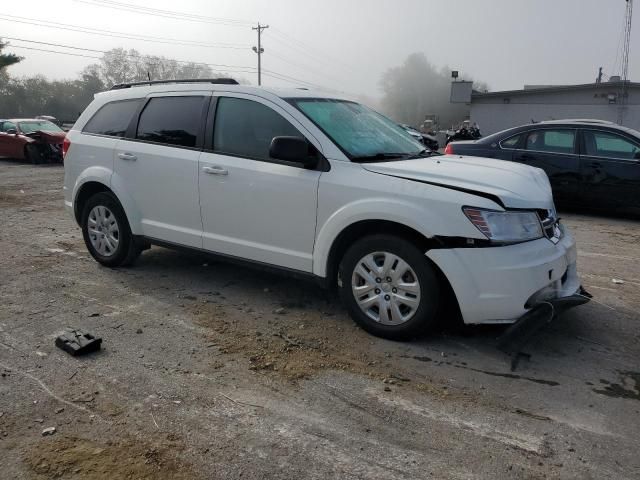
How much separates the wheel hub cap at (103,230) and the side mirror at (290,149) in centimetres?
230

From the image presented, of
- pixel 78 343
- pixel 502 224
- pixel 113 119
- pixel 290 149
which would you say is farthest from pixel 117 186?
pixel 502 224

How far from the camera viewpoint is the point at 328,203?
411cm

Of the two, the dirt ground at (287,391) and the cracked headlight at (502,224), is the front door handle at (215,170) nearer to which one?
the dirt ground at (287,391)

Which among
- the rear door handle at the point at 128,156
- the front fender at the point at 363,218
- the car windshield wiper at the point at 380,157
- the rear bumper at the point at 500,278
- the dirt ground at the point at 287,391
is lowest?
the dirt ground at the point at 287,391

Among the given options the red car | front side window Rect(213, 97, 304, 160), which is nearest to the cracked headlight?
front side window Rect(213, 97, 304, 160)

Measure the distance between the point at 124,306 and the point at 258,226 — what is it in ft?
4.45

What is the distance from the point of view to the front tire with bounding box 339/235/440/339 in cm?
378

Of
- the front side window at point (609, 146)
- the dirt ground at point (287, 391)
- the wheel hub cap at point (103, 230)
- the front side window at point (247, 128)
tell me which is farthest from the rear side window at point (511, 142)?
the wheel hub cap at point (103, 230)

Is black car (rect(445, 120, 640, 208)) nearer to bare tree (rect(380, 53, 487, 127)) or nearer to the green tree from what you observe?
the green tree

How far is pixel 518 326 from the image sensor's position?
357cm

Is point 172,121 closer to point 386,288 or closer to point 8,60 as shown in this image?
point 386,288

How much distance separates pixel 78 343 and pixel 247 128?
2151 mm

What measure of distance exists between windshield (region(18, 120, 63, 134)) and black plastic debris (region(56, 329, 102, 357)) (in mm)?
16845

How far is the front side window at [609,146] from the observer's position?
860 cm
